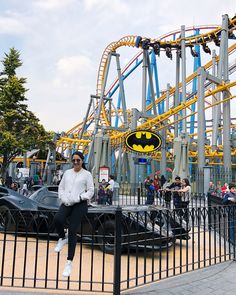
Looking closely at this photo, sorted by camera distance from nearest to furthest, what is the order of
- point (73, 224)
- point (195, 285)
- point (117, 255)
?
point (117, 255)
point (73, 224)
point (195, 285)

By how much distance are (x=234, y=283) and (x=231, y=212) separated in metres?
1.54

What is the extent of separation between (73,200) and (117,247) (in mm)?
833

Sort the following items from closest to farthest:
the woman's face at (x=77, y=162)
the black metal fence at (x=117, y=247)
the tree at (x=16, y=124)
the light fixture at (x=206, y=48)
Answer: the black metal fence at (x=117, y=247), the woman's face at (x=77, y=162), the tree at (x=16, y=124), the light fixture at (x=206, y=48)

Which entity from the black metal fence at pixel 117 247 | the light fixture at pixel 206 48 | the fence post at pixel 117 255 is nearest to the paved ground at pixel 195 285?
the black metal fence at pixel 117 247

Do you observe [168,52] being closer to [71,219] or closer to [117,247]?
[71,219]

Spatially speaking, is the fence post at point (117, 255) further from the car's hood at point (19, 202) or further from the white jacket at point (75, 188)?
the car's hood at point (19, 202)

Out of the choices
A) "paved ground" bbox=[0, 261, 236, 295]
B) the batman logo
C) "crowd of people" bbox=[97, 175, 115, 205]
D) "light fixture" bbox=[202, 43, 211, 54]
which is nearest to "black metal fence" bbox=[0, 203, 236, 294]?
"paved ground" bbox=[0, 261, 236, 295]

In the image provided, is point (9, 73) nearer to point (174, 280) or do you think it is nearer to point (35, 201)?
point (35, 201)

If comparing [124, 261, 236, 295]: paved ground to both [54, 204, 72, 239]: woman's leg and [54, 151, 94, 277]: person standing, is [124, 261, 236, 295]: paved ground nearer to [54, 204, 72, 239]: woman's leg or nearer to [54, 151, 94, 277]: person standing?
[54, 151, 94, 277]: person standing

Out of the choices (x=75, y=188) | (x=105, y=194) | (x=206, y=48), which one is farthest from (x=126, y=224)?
(x=206, y=48)

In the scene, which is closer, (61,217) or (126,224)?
(61,217)

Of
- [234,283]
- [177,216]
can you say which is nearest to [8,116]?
[177,216]

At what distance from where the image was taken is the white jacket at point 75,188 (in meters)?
4.30

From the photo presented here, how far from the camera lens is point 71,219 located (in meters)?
4.30
